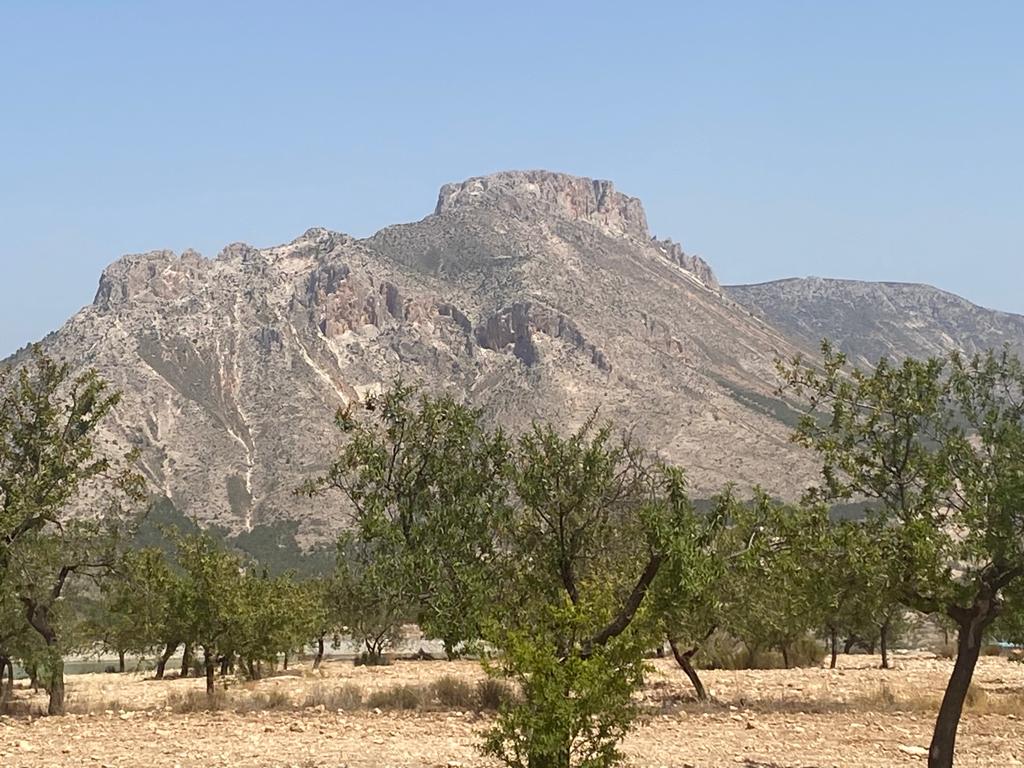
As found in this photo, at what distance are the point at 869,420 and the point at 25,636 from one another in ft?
72.8

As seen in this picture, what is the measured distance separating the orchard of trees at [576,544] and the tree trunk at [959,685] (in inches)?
1.4

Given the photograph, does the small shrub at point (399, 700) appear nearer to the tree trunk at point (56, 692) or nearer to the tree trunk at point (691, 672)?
the tree trunk at point (691, 672)

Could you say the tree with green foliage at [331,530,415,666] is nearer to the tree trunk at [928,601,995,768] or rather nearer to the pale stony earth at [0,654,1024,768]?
the pale stony earth at [0,654,1024,768]

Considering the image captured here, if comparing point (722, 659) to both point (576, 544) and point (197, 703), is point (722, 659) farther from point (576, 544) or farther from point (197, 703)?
point (197, 703)

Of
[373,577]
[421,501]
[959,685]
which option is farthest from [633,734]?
[421,501]

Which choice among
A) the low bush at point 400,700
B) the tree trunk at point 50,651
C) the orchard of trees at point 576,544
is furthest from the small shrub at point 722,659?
the tree trunk at point 50,651

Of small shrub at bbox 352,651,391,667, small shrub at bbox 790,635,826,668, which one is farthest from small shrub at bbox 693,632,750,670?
small shrub at bbox 352,651,391,667

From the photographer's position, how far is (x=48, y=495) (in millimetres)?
26094

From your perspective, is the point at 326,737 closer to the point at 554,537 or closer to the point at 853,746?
the point at 554,537

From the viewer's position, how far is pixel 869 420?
72.0 ft

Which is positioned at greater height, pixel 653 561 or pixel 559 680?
pixel 653 561

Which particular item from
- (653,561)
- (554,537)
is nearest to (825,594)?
(653,561)

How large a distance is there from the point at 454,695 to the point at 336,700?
10.6ft

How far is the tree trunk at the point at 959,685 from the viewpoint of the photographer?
16.8 m
